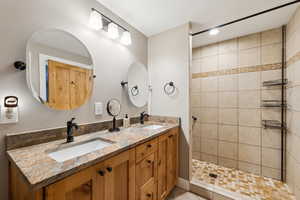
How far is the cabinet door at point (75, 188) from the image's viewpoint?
57 cm

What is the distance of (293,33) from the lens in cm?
156

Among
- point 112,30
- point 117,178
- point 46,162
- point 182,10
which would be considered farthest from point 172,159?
point 182,10

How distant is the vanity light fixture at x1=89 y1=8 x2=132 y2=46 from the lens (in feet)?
4.20

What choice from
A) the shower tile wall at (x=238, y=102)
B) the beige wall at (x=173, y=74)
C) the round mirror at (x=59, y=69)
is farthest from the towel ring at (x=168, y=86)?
the round mirror at (x=59, y=69)

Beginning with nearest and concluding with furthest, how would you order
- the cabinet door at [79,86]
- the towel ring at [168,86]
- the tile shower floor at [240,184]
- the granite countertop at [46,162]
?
the granite countertop at [46,162] < the cabinet door at [79,86] < the tile shower floor at [240,184] < the towel ring at [168,86]

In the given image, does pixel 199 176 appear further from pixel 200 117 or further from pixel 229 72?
pixel 229 72

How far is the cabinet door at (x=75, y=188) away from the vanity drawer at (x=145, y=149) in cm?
40

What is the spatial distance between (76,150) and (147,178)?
2.19ft

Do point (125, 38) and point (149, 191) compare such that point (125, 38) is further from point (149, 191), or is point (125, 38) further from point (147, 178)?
point (149, 191)

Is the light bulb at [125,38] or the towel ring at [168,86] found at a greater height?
the light bulb at [125,38]

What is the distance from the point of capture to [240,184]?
1.72 metres

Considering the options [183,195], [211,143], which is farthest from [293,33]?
[183,195]

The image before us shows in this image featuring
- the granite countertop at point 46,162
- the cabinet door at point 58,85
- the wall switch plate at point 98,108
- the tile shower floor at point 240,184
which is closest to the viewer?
the granite countertop at point 46,162

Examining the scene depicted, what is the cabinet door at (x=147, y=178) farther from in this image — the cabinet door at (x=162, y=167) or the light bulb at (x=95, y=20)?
the light bulb at (x=95, y=20)
